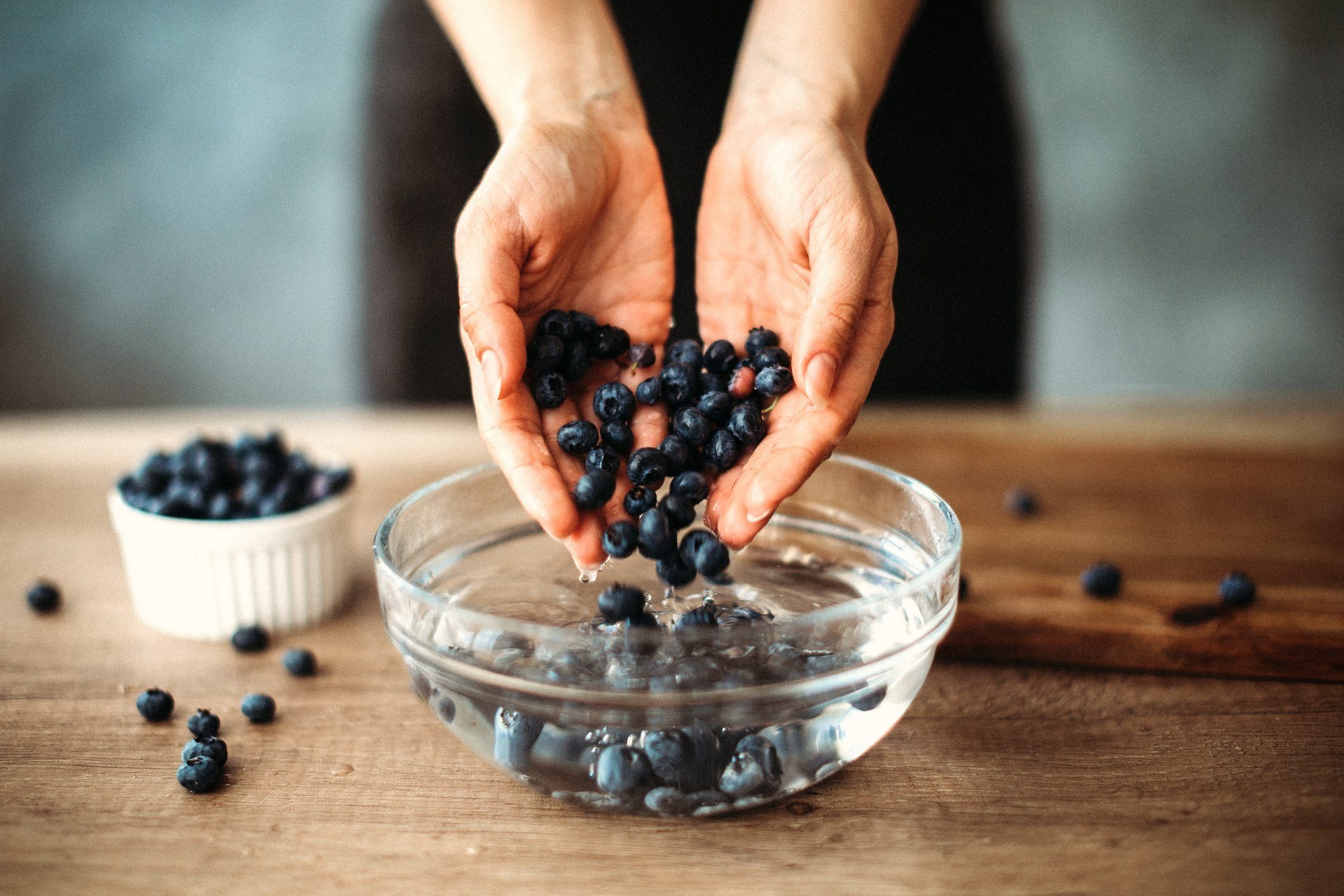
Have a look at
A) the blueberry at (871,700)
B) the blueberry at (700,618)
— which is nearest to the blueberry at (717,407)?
the blueberry at (700,618)

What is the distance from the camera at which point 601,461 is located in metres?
1.26

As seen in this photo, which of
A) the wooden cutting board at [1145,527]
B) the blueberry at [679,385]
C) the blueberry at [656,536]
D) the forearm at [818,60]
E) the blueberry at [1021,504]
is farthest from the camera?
the blueberry at [1021,504]

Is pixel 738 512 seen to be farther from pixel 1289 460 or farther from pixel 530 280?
pixel 1289 460

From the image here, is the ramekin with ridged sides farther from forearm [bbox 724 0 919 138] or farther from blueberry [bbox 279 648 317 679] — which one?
forearm [bbox 724 0 919 138]

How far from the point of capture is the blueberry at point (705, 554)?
3.62 ft

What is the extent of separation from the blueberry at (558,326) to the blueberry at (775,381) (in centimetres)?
27

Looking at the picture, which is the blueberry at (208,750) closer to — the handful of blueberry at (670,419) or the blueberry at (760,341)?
the handful of blueberry at (670,419)

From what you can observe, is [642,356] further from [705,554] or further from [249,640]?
[249,640]

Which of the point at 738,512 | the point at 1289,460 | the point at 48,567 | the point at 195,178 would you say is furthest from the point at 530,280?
the point at 195,178

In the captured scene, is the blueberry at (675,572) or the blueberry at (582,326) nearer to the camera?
the blueberry at (675,572)

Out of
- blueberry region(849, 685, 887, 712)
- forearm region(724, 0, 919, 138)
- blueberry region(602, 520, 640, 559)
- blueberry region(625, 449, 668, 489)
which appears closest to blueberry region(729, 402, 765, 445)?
blueberry region(625, 449, 668, 489)

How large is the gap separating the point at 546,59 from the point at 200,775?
49.6 inches

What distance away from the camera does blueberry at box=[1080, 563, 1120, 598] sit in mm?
1594

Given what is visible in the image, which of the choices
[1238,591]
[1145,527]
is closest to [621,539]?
[1238,591]
